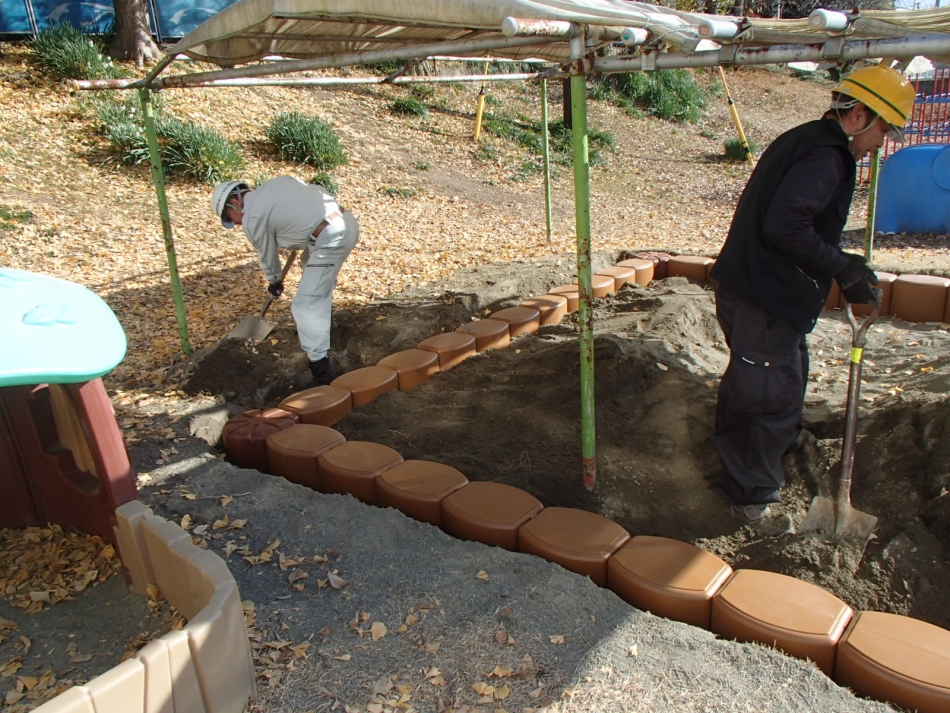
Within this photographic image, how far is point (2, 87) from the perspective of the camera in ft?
29.2

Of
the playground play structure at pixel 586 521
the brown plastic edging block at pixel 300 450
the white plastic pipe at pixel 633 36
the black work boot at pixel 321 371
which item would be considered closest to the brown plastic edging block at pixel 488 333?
the black work boot at pixel 321 371

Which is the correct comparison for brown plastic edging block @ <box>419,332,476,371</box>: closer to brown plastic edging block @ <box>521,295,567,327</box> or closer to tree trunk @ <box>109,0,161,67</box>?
brown plastic edging block @ <box>521,295,567,327</box>

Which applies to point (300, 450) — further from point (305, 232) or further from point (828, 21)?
point (828, 21)

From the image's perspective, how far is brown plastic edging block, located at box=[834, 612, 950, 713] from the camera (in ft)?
6.33

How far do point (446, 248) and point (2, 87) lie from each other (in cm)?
636

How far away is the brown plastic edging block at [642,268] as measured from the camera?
19.2 feet

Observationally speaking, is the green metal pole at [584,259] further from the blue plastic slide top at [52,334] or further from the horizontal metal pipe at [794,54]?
the blue plastic slide top at [52,334]

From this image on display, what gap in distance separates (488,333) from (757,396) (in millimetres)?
2151

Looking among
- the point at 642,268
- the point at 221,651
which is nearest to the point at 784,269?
the point at 221,651

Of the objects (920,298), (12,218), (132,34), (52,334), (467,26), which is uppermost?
(132,34)

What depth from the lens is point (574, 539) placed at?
2574 mm

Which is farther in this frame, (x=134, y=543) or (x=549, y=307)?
(x=549, y=307)

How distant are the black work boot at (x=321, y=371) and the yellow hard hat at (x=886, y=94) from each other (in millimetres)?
3243

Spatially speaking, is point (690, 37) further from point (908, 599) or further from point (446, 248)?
point (446, 248)
